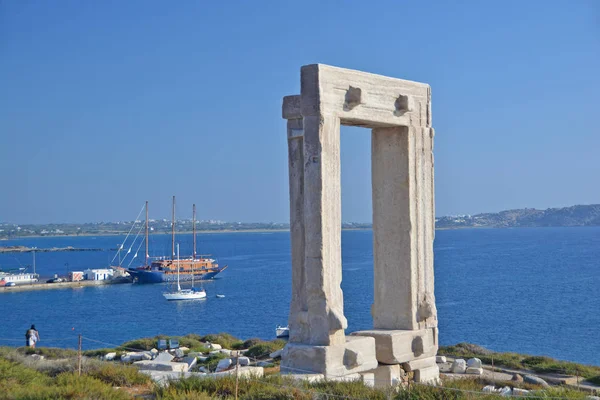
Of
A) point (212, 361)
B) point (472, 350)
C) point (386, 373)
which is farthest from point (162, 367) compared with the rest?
point (472, 350)

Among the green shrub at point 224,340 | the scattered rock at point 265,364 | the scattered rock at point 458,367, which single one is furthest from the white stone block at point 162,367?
the green shrub at point 224,340

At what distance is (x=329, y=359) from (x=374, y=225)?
98.6 inches

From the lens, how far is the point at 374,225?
11609 millimetres

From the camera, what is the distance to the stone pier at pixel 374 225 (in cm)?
1002

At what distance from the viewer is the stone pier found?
10016mm

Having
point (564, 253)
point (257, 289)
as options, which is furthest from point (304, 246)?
point (564, 253)

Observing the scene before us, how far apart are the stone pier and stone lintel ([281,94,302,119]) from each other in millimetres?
15

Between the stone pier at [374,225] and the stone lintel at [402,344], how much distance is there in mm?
14

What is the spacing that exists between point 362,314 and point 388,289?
34.5 metres

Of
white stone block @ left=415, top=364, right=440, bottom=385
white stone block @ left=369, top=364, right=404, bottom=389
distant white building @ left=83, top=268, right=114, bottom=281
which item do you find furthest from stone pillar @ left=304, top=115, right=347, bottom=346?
distant white building @ left=83, top=268, right=114, bottom=281

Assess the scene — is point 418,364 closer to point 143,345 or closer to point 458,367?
point 458,367

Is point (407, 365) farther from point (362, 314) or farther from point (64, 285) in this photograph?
point (64, 285)

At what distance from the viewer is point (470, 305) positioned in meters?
50.3

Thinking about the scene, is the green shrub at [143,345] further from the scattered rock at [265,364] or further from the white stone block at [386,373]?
the white stone block at [386,373]
